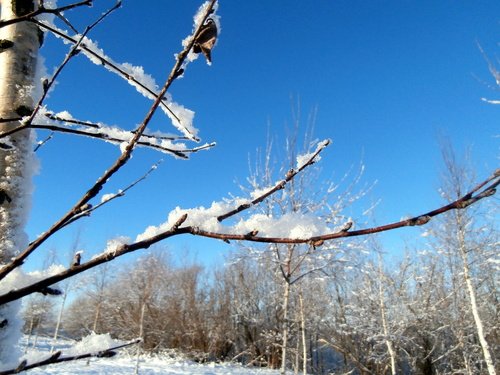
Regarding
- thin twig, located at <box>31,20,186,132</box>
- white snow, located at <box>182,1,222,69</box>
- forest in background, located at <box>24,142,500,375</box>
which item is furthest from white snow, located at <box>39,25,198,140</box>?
forest in background, located at <box>24,142,500,375</box>

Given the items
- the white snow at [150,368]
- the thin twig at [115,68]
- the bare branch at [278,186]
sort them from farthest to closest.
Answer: the white snow at [150,368], the thin twig at [115,68], the bare branch at [278,186]

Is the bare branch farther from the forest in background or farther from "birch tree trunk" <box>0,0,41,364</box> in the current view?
the forest in background

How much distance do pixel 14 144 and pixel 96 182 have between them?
1.93ft

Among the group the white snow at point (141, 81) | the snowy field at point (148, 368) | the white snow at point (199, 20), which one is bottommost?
the snowy field at point (148, 368)

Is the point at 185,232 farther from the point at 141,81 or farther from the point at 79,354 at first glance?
the point at 141,81

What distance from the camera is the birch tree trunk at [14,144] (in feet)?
2.69

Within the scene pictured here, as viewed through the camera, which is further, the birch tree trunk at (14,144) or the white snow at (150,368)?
the white snow at (150,368)

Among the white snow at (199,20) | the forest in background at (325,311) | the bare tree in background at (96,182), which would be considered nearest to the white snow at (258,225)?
the bare tree in background at (96,182)

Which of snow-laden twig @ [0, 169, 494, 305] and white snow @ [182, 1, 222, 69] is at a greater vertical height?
white snow @ [182, 1, 222, 69]

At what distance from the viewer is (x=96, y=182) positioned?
1.75ft

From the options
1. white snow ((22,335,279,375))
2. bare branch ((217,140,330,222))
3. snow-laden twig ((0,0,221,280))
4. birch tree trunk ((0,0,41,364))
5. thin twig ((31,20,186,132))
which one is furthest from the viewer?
white snow ((22,335,279,375))

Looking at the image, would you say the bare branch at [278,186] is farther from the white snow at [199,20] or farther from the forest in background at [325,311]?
the forest in background at [325,311]

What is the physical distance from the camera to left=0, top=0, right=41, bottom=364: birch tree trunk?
821mm

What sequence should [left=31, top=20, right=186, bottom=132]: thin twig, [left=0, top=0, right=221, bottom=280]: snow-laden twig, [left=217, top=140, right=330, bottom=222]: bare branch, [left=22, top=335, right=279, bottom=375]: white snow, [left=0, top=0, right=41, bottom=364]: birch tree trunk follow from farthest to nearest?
[left=22, top=335, right=279, bottom=375]: white snow → [left=31, top=20, right=186, bottom=132]: thin twig → [left=0, top=0, right=41, bottom=364]: birch tree trunk → [left=217, top=140, right=330, bottom=222]: bare branch → [left=0, top=0, right=221, bottom=280]: snow-laden twig
